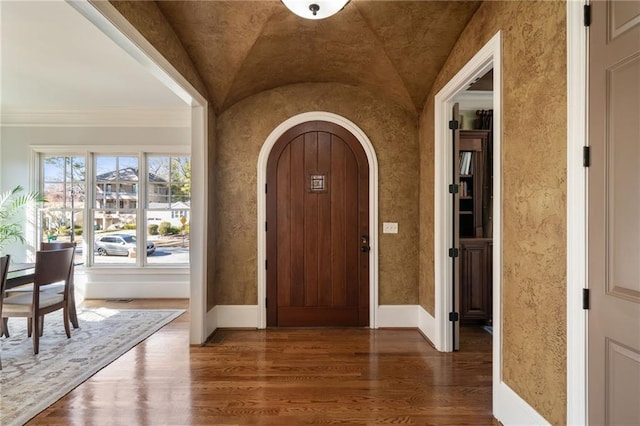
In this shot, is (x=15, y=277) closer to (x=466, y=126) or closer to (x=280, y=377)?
(x=280, y=377)

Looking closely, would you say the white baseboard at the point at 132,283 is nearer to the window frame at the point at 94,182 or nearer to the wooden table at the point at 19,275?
the window frame at the point at 94,182

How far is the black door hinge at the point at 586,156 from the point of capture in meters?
1.36

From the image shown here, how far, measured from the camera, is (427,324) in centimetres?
324

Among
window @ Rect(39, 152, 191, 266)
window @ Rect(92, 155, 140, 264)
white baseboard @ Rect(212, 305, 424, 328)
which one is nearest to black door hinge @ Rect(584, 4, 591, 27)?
white baseboard @ Rect(212, 305, 424, 328)

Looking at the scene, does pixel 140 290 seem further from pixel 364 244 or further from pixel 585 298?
pixel 585 298

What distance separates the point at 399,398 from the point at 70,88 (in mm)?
4938

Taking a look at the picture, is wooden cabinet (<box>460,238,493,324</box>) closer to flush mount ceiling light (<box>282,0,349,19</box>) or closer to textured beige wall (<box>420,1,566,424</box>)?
textured beige wall (<box>420,1,566,424</box>)

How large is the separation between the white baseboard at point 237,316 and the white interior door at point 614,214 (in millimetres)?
2864

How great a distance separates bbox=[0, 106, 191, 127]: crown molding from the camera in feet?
15.3

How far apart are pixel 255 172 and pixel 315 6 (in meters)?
1.82

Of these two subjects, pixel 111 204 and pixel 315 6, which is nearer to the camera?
pixel 315 6

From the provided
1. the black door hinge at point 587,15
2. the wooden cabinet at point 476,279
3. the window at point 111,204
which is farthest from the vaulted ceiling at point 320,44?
the window at point 111,204

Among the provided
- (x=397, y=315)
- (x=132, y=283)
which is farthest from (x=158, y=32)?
(x=132, y=283)

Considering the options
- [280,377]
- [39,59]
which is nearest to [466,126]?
[280,377]
